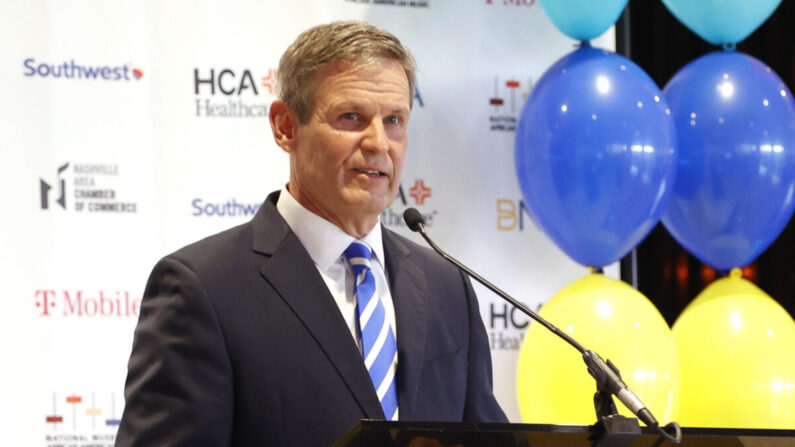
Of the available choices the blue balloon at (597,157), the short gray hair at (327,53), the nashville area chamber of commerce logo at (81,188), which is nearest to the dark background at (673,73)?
the blue balloon at (597,157)

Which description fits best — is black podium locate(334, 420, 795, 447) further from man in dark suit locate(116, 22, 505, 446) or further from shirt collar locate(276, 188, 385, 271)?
shirt collar locate(276, 188, 385, 271)

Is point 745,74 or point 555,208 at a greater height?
point 745,74

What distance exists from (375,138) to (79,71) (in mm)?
1702

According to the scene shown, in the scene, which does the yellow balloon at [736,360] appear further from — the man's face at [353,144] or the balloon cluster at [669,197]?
the man's face at [353,144]

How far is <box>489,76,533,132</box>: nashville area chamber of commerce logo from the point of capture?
379cm

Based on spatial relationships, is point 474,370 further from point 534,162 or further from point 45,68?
point 45,68

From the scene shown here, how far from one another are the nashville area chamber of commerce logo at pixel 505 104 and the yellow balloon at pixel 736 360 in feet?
2.89

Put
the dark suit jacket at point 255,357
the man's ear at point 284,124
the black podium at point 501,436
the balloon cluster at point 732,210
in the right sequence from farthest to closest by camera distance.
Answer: the balloon cluster at point 732,210 → the man's ear at point 284,124 → the dark suit jacket at point 255,357 → the black podium at point 501,436

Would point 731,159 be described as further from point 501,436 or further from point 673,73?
point 501,436

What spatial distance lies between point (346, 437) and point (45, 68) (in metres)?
2.47

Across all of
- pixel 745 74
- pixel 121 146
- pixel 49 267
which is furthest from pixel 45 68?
pixel 745 74

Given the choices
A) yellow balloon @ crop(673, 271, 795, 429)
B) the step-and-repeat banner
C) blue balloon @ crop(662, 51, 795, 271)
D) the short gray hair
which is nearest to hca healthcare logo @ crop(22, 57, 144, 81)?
the step-and-repeat banner

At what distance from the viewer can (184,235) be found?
3518 millimetres

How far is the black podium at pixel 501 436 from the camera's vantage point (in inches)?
50.7
